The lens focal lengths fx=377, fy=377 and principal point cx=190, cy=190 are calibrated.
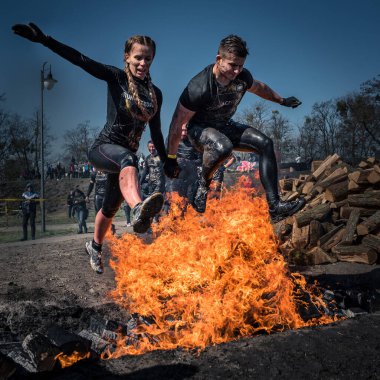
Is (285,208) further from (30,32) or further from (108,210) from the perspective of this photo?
(30,32)

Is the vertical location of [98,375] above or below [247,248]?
below

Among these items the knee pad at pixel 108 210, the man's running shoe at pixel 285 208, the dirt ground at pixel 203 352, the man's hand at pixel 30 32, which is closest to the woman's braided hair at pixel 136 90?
the man's hand at pixel 30 32

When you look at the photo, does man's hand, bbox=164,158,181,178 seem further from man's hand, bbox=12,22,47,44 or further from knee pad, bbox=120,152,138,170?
man's hand, bbox=12,22,47,44

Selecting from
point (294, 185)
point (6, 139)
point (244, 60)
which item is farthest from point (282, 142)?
point (244, 60)

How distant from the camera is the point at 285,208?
169 inches

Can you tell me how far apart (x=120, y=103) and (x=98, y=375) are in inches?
103

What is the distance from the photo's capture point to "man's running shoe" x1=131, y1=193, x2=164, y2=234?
10.7ft

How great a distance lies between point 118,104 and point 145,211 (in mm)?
1377

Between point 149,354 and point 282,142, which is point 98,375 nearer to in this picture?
point 149,354

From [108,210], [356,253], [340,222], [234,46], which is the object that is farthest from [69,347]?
[340,222]

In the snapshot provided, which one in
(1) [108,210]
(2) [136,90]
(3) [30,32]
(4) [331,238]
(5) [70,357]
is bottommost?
(5) [70,357]

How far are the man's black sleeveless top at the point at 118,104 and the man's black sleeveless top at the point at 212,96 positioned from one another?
0.38m

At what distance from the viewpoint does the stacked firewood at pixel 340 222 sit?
6.10 meters

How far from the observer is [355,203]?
21.9 ft
